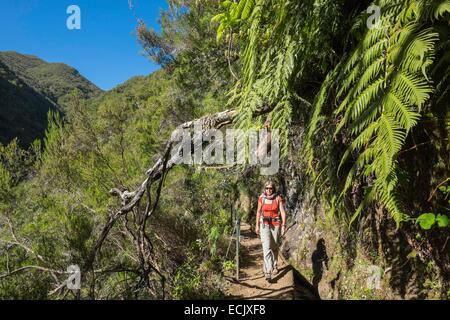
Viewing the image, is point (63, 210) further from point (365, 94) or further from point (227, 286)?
point (365, 94)

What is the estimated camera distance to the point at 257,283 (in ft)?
17.6

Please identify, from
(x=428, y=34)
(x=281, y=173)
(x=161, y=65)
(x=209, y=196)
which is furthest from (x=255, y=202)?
(x=428, y=34)

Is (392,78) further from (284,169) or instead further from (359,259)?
(284,169)

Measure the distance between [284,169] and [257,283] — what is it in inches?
92.0

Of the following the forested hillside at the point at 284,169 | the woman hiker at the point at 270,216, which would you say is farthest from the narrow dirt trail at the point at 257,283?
the woman hiker at the point at 270,216

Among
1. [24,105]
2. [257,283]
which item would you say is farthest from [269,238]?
[24,105]

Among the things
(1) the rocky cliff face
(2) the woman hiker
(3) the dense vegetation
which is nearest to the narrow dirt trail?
(1) the rocky cliff face

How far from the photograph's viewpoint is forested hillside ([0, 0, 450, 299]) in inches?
62.4

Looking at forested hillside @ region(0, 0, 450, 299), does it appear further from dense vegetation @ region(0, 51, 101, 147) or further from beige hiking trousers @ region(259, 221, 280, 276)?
dense vegetation @ region(0, 51, 101, 147)

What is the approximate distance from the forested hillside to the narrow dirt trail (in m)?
0.37

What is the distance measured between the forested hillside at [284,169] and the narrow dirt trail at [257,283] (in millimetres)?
367

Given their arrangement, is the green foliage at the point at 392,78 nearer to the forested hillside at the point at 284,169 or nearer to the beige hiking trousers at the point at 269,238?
the forested hillside at the point at 284,169

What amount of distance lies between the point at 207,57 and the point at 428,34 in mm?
6474
